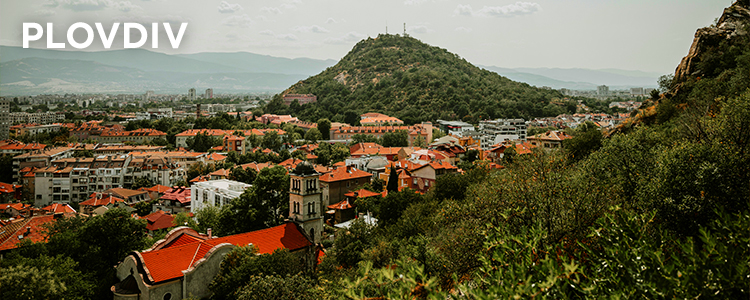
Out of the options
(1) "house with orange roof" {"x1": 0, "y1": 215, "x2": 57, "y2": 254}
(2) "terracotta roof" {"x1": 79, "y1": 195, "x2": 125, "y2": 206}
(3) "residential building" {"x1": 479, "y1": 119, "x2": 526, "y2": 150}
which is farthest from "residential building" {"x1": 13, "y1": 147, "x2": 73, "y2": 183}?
(3) "residential building" {"x1": 479, "y1": 119, "x2": 526, "y2": 150}

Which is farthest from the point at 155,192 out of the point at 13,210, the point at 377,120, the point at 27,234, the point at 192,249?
the point at 377,120

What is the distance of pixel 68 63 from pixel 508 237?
785 ft

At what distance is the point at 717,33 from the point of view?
949 inches

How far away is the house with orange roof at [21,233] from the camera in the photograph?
20906 millimetres

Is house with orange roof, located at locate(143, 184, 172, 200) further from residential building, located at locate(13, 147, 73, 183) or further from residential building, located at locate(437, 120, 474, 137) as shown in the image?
residential building, located at locate(437, 120, 474, 137)

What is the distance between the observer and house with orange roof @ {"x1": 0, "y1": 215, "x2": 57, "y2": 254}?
20.9m

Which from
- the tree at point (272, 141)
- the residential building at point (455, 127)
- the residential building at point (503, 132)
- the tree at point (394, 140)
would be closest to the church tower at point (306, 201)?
the residential building at point (503, 132)

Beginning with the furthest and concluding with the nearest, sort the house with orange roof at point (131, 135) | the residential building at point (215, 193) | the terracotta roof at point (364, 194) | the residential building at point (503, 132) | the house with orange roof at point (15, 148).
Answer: the house with orange roof at point (131, 135) → the residential building at point (503, 132) → the house with orange roof at point (15, 148) → the terracotta roof at point (364, 194) → the residential building at point (215, 193)

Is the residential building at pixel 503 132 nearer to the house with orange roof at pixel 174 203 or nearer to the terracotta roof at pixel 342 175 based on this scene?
the terracotta roof at pixel 342 175

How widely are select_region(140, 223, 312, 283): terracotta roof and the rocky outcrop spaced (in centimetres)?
2406

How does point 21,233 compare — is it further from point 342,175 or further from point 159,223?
point 342,175

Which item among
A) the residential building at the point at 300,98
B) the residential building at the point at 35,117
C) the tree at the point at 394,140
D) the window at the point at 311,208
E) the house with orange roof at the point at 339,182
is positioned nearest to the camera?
the window at the point at 311,208

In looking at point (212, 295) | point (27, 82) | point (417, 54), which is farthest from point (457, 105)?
point (27, 82)

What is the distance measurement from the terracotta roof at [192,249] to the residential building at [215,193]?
1175 centimetres
